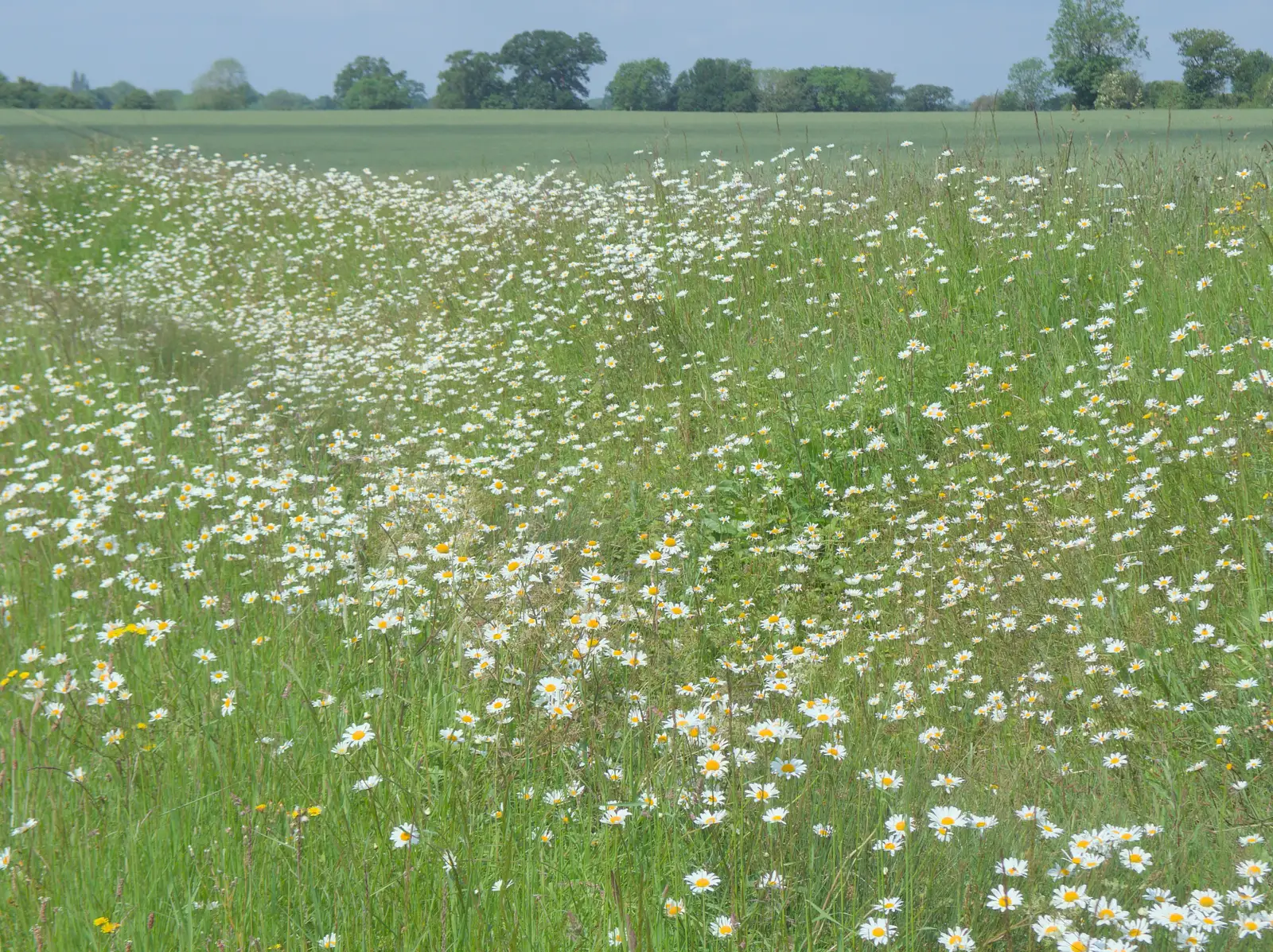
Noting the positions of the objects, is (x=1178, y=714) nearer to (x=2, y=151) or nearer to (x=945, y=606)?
(x=945, y=606)

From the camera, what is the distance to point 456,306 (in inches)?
377

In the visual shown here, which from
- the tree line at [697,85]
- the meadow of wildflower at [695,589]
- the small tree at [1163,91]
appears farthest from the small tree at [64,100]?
the small tree at [1163,91]

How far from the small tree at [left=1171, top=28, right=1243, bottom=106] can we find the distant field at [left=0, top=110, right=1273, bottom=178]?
22.0 meters

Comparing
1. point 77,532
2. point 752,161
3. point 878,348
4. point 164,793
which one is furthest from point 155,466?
point 752,161

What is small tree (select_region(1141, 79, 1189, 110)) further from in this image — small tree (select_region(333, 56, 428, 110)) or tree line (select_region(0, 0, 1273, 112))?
small tree (select_region(333, 56, 428, 110))

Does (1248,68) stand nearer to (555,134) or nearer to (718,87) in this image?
(718,87)

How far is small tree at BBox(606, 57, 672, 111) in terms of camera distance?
42812mm

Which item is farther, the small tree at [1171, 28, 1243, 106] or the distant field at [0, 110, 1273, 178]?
the small tree at [1171, 28, 1243, 106]

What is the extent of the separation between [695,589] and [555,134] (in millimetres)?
21253

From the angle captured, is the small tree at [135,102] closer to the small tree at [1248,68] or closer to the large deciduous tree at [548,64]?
the large deciduous tree at [548,64]

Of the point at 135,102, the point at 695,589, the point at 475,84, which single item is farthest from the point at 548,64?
the point at 695,589

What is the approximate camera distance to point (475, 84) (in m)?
40.7

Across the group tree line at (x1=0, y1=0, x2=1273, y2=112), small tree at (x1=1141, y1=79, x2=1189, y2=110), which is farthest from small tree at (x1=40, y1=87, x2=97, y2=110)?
small tree at (x1=1141, y1=79, x2=1189, y2=110)

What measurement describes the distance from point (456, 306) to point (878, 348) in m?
4.94
